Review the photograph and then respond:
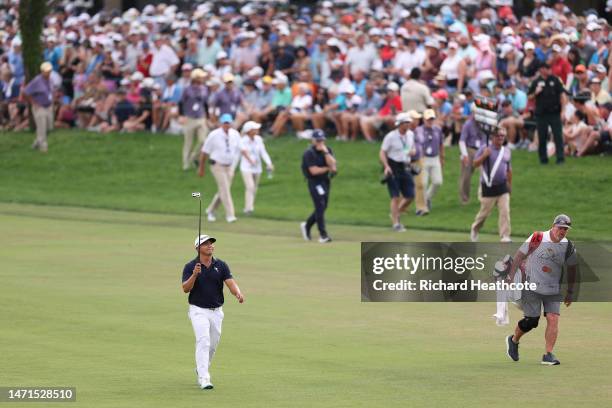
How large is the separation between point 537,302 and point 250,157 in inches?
648

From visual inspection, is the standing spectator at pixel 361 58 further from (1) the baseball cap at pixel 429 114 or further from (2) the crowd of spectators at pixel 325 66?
(1) the baseball cap at pixel 429 114

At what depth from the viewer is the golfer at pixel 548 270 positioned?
15.6 meters

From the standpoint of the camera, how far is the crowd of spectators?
32.4 meters

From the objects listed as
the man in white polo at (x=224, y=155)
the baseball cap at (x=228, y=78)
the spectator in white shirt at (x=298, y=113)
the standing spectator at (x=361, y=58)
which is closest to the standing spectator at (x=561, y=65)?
the standing spectator at (x=361, y=58)

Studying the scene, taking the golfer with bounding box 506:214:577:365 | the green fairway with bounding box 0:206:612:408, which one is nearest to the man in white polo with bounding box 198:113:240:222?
the green fairway with bounding box 0:206:612:408

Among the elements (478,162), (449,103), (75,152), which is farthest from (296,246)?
(75,152)

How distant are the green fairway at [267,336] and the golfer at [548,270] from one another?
562 mm

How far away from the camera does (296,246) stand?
2731 centimetres

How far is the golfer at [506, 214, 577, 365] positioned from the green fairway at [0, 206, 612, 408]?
22.1 inches

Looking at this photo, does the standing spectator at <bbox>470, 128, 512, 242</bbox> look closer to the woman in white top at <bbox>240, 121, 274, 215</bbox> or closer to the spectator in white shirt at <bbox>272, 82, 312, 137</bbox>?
the woman in white top at <bbox>240, 121, 274, 215</bbox>

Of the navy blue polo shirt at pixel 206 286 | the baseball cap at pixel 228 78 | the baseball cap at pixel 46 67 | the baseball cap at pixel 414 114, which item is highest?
the navy blue polo shirt at pixel 206 286

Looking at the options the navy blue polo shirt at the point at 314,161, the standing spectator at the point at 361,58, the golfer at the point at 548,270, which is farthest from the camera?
the standing spectator at the point at 361,58

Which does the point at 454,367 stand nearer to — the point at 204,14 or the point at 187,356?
the point at 187,356

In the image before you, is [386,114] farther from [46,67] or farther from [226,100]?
[46,67]
